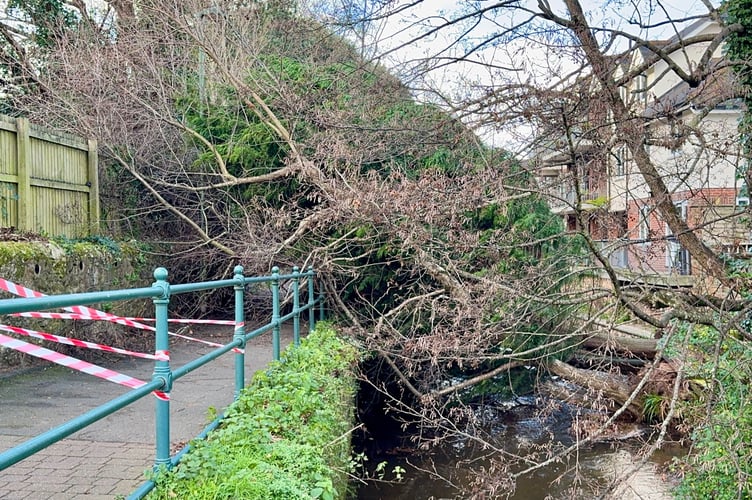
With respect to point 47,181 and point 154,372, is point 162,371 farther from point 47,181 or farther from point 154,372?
point 47,181

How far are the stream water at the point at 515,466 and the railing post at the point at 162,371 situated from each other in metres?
4.59

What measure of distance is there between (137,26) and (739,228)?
32.8 ft

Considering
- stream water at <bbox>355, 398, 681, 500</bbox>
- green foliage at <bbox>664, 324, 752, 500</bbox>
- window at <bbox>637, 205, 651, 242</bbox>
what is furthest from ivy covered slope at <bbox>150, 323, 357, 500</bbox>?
window at <bbox>637, 205, 651, 242</bbox>

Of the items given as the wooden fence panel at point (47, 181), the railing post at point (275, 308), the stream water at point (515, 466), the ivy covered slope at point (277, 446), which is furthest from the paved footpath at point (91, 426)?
the stream water at point (515, 466)

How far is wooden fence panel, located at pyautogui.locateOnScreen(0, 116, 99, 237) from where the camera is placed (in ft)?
24.2

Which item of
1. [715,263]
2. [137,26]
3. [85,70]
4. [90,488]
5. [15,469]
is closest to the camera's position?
[90,488]

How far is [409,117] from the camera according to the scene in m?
8.75

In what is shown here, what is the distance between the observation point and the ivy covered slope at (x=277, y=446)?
319cm

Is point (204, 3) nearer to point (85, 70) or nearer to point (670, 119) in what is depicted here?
point (85, 70)

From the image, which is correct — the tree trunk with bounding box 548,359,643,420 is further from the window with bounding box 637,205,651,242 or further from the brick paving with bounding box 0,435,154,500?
the brick paving with bounding box 0,435,154,500

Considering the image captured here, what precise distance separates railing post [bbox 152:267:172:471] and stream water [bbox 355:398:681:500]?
459cm

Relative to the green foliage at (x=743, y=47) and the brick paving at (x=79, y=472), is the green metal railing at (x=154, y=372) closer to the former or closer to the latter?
the brick paving at (x=79, y=472)

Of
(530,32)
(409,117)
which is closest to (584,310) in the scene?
(530,32)

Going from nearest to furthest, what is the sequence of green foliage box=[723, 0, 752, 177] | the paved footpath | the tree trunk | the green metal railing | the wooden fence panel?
the green metal railing < the paved footpath < green foliage box=[723, 0, 752, 177] < the wooden fence panel < the tree trunk
